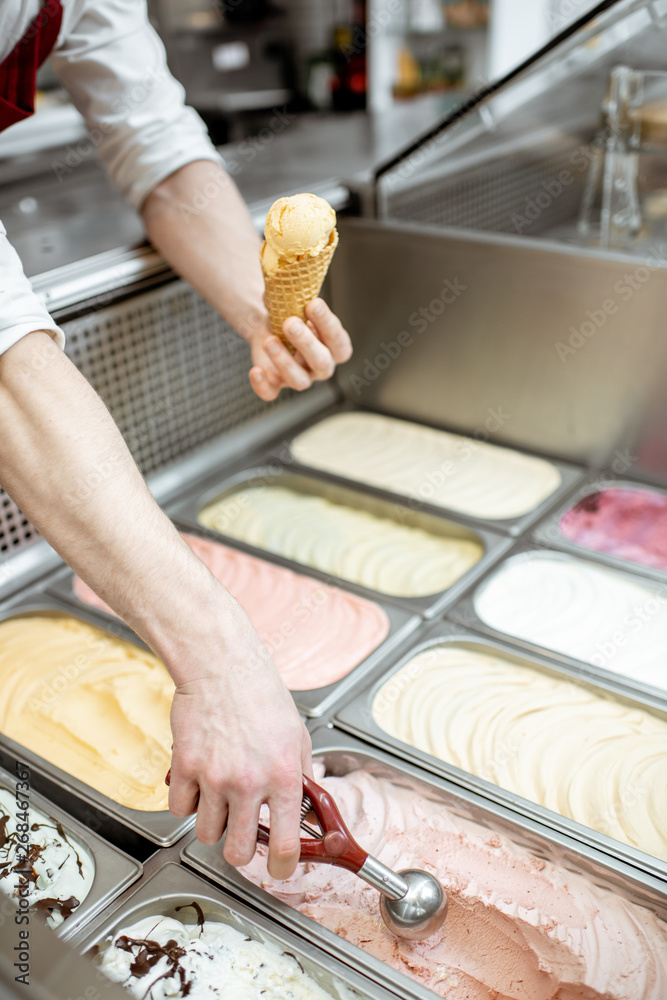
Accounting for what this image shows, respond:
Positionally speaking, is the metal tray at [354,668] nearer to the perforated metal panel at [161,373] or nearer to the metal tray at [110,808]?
the perforated metal panel at [161,373]

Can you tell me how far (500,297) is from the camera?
1907mm

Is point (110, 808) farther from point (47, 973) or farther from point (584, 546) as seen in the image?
point (584, 546)

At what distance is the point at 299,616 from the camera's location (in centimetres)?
160

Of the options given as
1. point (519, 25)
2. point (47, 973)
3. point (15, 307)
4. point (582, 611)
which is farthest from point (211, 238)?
point (519, 25)

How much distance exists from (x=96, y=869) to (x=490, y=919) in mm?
523

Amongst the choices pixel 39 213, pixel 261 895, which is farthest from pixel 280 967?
pixel 39 213

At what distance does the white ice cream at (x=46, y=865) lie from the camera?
3.57ft

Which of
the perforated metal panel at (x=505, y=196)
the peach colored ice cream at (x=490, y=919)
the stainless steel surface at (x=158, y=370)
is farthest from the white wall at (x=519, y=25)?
the peach colored ice cream at (x=490, y=919)

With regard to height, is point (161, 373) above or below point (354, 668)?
above

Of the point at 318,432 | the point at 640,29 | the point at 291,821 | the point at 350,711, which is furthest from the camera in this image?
the point at 318,432

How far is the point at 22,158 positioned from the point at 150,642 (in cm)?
251

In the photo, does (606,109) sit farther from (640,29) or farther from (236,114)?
(236,114)

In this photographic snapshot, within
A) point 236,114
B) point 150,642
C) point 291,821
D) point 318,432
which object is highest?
point 236,114

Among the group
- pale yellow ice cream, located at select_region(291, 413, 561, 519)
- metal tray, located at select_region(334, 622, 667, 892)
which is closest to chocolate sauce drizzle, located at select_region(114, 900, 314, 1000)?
metal tray, located at select_region(334, 622, 667, 892)
